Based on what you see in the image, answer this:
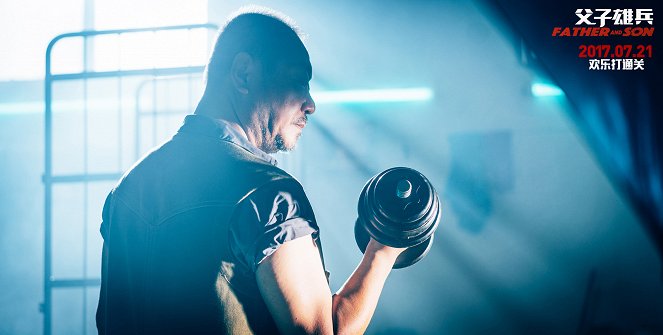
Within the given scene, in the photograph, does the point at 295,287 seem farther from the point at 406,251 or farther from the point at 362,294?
the point at 406,251

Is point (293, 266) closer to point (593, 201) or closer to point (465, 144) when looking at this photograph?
point (465, 144)

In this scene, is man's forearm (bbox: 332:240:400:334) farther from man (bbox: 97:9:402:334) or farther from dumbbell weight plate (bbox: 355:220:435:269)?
dumbbell weight plate (bbox: 355:220:435:269)

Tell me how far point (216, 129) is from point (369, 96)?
3.42m

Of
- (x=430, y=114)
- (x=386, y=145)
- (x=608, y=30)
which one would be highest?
(x=608, y=30)

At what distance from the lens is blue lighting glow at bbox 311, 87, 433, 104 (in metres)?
4.34

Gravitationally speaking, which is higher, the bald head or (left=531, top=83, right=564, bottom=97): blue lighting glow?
(left=531, top=83, right=564, bottom=97): blue lighting glow

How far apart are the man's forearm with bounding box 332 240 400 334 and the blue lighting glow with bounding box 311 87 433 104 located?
3.23 meters

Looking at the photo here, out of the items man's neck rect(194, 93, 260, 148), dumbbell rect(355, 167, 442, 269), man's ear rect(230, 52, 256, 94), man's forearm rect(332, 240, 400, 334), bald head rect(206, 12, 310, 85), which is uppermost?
bald head rect(206, 12, 310, 85)

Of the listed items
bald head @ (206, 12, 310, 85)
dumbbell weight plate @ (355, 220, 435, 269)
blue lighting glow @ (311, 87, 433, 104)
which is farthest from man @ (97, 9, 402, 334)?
blue lighting glow @ (311, 87, 433, 104)

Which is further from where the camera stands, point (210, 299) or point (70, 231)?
point (70, 231)

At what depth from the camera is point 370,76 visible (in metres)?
4.36

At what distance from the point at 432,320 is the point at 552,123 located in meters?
1.91

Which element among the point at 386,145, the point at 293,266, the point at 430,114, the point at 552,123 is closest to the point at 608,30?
the point at 552,123

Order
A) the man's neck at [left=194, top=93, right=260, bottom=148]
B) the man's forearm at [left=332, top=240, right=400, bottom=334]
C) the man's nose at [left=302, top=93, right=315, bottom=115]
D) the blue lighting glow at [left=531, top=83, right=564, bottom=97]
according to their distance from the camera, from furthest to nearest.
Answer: the blue lighting glow at [left=531, top=83, right=564, bottom=97], the man's nose at [left=302, top=93, right=315, bottom=115], the man's neck at [left=194, top=93, right=260, bottom=148], the man's forearm at [left=332, top=240, right=400, bottom=334]
